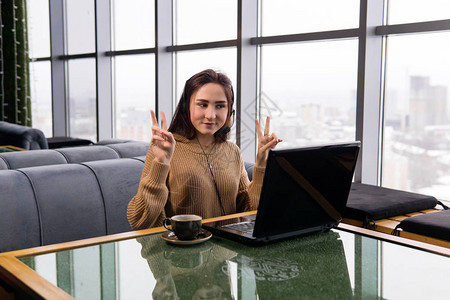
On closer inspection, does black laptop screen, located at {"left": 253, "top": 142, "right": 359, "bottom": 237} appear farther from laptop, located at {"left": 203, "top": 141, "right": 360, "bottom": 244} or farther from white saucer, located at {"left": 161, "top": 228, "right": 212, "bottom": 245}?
white saucer, located at {"left": 161, "top": 228, "right": 212, "bottom": 245}

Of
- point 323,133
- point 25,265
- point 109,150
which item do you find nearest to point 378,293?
point 25,265

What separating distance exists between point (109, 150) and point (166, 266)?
162 cm

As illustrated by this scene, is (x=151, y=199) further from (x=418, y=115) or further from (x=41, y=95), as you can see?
(x=41, y=95)

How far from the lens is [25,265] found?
1108 mm

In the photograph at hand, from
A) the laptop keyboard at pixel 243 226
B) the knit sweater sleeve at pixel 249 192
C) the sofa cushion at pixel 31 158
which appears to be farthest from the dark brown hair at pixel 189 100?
the sofa cushion at pixel 31 158

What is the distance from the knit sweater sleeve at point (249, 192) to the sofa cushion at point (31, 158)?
1026 mm

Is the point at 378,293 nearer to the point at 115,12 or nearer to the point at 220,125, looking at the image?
the point at 220,125

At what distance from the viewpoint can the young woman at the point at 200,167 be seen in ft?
5.12

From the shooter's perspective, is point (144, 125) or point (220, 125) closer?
point (220, 125)

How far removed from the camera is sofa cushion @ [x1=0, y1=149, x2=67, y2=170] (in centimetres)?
225

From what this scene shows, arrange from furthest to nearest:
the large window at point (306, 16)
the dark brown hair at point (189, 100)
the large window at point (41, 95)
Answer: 1. the large window at point (41, 95)
2. the large window at point (306, 16)
3. the dark brown hair at point (189, 100)

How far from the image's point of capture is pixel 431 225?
180 centimetres

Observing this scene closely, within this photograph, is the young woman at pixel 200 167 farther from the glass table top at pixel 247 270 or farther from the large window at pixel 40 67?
the large window at pixel 40 67

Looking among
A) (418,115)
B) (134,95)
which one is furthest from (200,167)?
(134,95)
